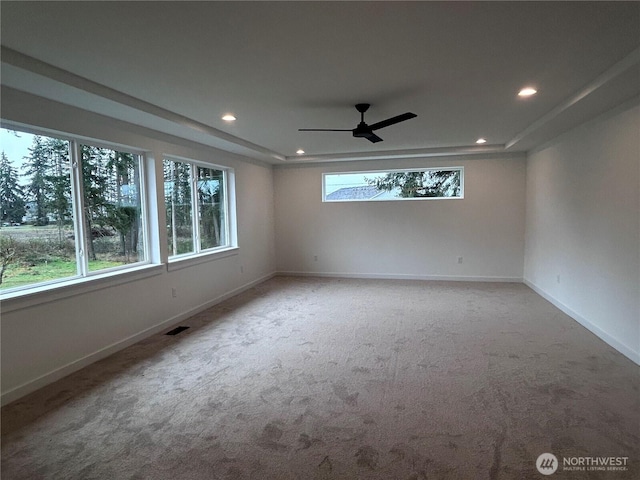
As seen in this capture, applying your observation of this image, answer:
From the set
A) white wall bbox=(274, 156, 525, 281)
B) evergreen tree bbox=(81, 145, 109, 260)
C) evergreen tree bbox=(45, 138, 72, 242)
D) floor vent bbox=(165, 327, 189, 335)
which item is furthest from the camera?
white wall bbox=(274, 156, 525, 281)

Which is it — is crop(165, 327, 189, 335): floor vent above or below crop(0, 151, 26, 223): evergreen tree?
below

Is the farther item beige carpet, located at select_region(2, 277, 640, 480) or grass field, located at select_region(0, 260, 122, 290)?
grass field, located at select_region(0, 260, 122, 290)

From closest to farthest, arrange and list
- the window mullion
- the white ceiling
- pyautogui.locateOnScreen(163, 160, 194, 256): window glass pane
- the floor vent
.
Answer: the white ceiling < the window mullion < the floor vent < pyautogui.locateOnScreen(163, 160, 194, 256): window glass pane

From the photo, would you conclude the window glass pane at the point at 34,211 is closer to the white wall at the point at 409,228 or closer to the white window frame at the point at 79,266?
the white window frame at the point at 79,266

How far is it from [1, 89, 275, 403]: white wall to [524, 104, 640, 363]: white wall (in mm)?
4686

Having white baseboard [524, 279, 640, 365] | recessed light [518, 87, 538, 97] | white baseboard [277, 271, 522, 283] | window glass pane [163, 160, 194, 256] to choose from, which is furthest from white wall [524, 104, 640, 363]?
window glass pane [163, 160, 194, 256]

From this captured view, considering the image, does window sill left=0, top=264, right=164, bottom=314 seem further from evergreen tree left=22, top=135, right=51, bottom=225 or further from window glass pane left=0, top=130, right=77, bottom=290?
evergreen tree left=22, top=135, right=51, bottom=225

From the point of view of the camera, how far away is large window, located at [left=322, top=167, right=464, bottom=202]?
6488 mm

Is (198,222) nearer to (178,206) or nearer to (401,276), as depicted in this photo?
(178,206)

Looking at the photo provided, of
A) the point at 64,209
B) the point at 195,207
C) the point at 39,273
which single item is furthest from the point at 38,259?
the point at 195,207

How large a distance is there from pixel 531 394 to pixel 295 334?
7.27 feet

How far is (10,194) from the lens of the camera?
2.72 m

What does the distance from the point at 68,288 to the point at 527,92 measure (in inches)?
171

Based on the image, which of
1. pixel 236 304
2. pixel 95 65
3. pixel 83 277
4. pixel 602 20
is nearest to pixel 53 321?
pixel 83 277
